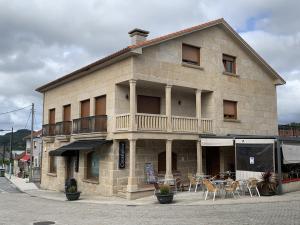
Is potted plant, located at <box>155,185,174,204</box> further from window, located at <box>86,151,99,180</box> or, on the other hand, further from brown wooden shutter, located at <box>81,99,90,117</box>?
brown wooden shutter, located at <box>81,99,90,117</box>

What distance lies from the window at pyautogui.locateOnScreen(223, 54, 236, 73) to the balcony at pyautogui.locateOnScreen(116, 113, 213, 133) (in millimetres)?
4723

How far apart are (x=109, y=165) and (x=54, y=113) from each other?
9773mm

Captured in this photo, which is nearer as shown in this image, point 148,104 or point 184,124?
point 184,124

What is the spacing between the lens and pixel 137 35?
18703 mm

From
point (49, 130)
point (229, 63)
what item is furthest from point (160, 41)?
point (49, 130)

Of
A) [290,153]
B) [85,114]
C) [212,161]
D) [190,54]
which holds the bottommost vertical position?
[212,161]

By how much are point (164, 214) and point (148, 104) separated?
330 inches

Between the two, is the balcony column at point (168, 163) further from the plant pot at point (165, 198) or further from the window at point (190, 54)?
the window at point (190, 54)

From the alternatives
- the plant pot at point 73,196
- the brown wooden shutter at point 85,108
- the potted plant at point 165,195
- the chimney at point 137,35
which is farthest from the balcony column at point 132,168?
the chimney at point 137,35

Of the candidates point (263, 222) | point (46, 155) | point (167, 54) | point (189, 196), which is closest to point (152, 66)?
point (167, 54)

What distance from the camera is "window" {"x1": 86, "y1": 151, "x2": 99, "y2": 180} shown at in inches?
758

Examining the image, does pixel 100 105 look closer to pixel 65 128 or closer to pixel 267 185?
pixel 65 128

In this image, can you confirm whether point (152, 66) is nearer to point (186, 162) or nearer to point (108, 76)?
point (108, 76)

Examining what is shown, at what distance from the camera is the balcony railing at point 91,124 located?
1798cm
